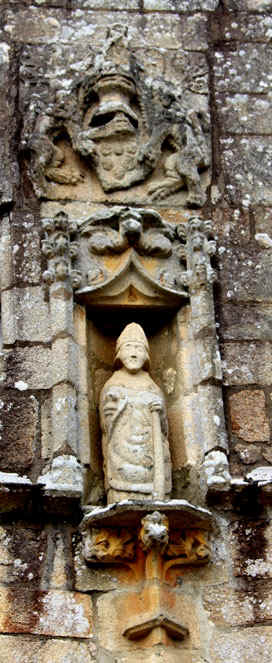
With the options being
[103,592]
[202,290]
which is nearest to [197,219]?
[202,290]

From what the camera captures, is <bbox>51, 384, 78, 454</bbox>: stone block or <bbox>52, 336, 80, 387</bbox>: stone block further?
<bbox>52, 336, 80, 387</bbox>: stone block

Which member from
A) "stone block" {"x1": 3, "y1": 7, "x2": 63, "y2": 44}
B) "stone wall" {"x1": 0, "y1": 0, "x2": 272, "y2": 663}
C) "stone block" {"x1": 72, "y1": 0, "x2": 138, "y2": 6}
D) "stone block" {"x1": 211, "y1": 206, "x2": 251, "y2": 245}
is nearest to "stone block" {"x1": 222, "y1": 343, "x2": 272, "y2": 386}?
"stone wall" {"x1": 0, "y1": 0, "x2": 272, "y2": 663}

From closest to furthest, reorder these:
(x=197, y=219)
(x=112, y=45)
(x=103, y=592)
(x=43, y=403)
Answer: (x=103, y=592) < (x=43, y=403) < (x=197, y=219) < (x=112, y=45)

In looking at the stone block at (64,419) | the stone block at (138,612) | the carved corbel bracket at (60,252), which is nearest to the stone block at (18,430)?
the stone block at (64,419)

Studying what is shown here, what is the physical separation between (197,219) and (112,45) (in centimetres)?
129

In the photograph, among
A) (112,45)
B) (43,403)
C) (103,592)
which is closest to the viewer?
(103,592)

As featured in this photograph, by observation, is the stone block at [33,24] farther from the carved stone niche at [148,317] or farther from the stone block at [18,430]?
the stone block at [18,430]

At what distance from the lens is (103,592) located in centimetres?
684

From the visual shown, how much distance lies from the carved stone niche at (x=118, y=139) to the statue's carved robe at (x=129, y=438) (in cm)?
129

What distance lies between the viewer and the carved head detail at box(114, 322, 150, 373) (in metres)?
7.50

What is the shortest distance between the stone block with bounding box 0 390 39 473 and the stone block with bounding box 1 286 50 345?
345 mm

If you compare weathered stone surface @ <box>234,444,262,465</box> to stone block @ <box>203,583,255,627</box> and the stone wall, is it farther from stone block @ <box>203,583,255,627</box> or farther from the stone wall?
stone block @ <box>203,583,255,627</box>

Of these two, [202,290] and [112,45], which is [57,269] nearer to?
[202,290]

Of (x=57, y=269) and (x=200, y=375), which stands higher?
(x=57, y=269)
